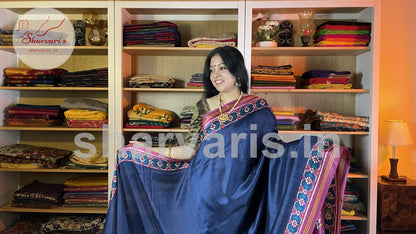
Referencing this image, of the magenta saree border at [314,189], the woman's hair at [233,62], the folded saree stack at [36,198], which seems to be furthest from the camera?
the folded saree stack at [36,198]

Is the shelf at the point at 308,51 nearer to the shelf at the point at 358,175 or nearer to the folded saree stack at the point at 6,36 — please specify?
the shelf at the point at 358,175

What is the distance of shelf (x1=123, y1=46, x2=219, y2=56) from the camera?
9.96 ft

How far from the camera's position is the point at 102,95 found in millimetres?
3482

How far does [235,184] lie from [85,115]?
1.74m

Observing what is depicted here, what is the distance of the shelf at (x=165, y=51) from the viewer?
3037mm

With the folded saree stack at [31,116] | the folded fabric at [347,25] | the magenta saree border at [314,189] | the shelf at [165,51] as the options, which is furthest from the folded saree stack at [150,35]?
the magenta saree border at [314,189]

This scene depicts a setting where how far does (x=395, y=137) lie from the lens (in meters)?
3.05

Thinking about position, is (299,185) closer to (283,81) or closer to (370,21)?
(283,81)

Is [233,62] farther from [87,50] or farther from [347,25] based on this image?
[87,50]

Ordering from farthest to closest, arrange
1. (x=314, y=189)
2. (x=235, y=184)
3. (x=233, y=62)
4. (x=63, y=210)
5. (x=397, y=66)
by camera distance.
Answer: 1. (x=397, y=66)
2. (x=63, y=210)
3. (x=233, y=62)
4. (x=235, y=184)
5. (x=314, y=189)

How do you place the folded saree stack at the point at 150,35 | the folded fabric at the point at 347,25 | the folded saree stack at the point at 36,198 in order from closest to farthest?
the folded fabric at the point at 347,25, the folded saree stack at the point at 150,35, the folded saree stack at the point at 36,198

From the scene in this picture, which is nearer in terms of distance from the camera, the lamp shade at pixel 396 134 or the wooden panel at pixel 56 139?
the lamp shade at pixel 396 134

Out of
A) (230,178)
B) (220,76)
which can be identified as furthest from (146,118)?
(230,178)

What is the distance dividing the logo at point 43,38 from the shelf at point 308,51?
1.62m
